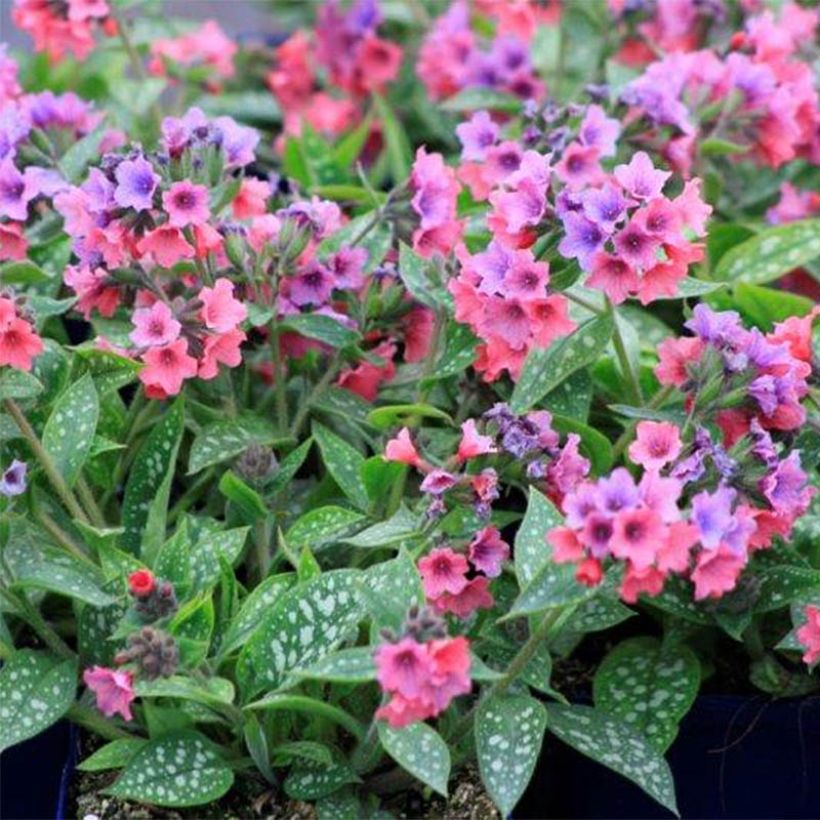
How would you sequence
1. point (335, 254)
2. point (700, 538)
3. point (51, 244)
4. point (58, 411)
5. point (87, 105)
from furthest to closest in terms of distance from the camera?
point (87, 105)
point (51, 244)
point (335, 254)
point (58, 411)
point (700, 538)

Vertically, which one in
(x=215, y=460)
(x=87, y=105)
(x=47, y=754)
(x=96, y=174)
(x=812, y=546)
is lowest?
(x=47, y=754)

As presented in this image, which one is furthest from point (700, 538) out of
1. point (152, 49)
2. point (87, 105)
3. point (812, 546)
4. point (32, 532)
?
point (152, 49)

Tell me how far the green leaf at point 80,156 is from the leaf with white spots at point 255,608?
552mm

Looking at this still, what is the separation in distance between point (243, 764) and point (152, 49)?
127cm

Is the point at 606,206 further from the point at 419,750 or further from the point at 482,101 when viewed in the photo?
the point at 482,101

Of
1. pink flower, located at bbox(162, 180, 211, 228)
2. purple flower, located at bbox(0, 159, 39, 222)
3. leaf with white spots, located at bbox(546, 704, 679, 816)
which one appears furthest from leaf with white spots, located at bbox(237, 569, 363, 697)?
purple flower, located at bbox(0, 159, 39, 222)

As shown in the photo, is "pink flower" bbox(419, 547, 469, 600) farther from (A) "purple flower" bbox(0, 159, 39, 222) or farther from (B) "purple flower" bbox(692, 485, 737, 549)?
(A) "purple flower" bbox(0, 159, 39, 222)

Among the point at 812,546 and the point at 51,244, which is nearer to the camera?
the point at 812,546

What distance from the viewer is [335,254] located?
1.52 meters

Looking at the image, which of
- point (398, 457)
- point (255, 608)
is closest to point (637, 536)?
point (398, 457)

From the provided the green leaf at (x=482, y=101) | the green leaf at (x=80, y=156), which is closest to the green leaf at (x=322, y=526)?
the green leaf at (x=80, y=156)

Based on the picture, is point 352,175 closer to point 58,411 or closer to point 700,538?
point 58,411

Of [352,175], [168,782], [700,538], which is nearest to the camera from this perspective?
[700,538]

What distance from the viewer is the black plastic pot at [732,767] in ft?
4.65
